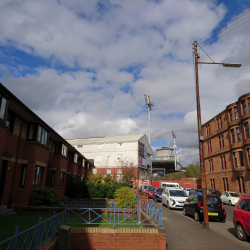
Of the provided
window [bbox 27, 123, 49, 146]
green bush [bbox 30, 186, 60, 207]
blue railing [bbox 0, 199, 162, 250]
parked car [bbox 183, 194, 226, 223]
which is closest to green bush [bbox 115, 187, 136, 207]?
A: blue railing [bbox 0, 199, 162, 250]

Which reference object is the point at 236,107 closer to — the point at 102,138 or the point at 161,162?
the point at 102,138

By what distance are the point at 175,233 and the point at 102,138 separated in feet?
180

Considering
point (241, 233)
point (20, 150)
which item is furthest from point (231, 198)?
point (20, 150)

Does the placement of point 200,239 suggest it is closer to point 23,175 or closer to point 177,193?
point 23,175

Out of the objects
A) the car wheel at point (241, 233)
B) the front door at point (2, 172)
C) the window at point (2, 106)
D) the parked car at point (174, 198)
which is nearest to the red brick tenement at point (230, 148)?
the parked car at point (174, 198)

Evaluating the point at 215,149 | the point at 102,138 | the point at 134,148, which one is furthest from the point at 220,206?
the point at 102,138

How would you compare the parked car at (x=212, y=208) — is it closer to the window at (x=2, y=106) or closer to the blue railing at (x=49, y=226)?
the blue railing at (x=49, y=226)

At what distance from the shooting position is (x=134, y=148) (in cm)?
5584

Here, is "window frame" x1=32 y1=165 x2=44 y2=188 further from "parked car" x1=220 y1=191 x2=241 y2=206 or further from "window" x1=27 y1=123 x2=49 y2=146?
"parked car" x1=220 y1=191 x2=241 y2=206

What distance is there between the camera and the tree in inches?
1893

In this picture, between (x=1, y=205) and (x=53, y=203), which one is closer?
(x=1, y=205)

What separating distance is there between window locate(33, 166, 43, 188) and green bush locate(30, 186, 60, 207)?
0.69 m

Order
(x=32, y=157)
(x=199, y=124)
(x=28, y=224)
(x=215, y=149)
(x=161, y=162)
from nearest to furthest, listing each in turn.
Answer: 1. (x=28, y=224)
2. (x=199, y=124)
3. (x=32, y=157)
4. (x=215, y=149)
5. (x=161, y=162)

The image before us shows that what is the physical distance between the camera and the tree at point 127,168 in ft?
158
